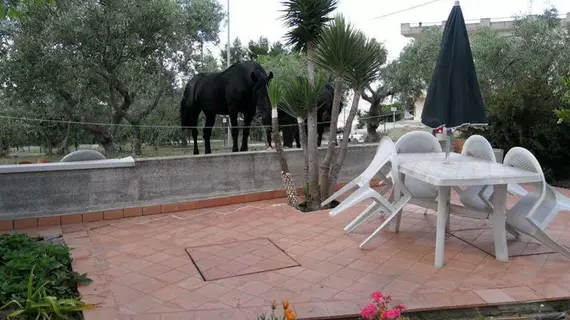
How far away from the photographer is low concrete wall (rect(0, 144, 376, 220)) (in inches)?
185

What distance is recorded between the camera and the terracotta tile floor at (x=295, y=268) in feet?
9.21

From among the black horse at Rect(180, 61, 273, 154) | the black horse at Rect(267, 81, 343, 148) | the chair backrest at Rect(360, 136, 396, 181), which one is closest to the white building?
the black horse at Rect(267, 81, 343, 148)

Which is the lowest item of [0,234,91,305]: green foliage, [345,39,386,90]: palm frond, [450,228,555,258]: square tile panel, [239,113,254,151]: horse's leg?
[450,228,555,258]: square tile panel

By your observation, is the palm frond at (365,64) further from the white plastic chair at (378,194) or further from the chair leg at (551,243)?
the chair leg at (551,243)

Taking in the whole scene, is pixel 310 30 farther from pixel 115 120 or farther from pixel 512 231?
pixel 115 120

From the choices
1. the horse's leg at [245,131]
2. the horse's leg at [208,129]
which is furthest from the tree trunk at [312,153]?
the horse's leg at [208,129]

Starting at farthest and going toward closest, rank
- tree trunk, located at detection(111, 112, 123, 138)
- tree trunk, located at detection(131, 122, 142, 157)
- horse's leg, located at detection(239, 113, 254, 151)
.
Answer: tree trunk, located at detection(111, 112, 123, 138), tree trunk, located at detection(131, 122, 142, 157), horse's leg, located at detection(239, 113, 254, 151)

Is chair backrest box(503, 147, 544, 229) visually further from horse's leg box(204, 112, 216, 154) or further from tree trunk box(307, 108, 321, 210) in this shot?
horse's leg box(204, 112, 216, 154)

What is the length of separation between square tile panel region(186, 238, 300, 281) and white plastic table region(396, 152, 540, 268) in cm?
125

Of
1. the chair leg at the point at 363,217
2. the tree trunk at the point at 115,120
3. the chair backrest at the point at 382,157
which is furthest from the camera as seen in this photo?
the tree trunk at the point at 115,120

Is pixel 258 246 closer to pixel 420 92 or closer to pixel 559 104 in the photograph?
pixel 559 104

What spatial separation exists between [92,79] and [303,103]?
427cm

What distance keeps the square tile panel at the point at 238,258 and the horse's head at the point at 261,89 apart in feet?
8.68

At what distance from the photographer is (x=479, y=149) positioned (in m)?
4.30
